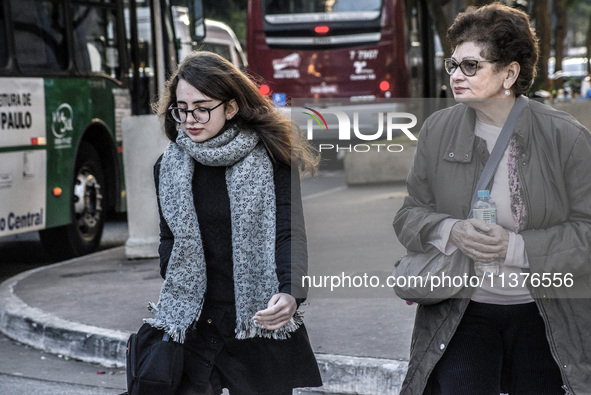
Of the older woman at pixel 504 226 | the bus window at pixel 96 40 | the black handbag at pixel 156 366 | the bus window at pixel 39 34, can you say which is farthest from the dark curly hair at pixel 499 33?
the bus window at pixel 96 40

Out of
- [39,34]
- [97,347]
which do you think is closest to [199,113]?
[97,347]

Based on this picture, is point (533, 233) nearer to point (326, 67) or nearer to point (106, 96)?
point (106, 96)

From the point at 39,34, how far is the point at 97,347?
4181 millimetres

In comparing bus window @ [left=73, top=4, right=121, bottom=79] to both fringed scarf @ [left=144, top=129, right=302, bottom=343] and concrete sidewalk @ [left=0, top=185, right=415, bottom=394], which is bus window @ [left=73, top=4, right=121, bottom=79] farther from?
fringed scarf @ [left=144, top=129, right=302, bottom=343]

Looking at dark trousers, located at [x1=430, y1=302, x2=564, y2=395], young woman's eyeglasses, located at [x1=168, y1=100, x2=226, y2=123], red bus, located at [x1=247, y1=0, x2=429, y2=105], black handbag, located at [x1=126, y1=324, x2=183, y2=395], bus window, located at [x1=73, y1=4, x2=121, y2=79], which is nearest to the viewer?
dark trousers, located at [x1=430, y1=302, x2=564, y2=395]

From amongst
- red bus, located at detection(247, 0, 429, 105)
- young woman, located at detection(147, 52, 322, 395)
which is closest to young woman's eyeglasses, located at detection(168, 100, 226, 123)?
young woman, located at detection(147, 52, 322, 395)

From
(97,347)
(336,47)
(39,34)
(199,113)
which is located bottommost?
(97,347)

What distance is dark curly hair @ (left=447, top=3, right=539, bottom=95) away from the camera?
3.01 meters

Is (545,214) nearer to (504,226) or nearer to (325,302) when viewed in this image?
(504,226)

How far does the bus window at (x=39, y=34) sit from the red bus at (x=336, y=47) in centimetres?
650

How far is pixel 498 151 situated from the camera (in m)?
3.00

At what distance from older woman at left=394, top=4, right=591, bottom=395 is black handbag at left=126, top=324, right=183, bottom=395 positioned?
28.0 inches

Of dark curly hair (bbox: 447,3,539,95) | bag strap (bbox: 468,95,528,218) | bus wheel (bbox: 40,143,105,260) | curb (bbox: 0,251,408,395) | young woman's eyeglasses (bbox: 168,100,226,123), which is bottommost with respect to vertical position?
curb (bbox: 0,251,408,395)

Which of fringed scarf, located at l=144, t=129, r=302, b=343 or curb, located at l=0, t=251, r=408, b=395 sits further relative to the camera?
curb, located at l=0, t=251, r=408, b=395
